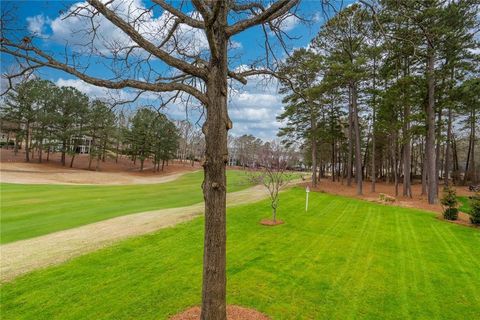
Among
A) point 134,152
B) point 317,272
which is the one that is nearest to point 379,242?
point 317,272

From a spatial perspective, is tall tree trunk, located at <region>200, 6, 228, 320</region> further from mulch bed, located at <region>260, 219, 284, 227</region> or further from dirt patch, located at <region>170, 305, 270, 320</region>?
mulch bed, located at <region>260, 219, 284, 227</region>

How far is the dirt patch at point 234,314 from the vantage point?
4.25m

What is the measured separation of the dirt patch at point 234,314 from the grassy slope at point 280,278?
277 mm

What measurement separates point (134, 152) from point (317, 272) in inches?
1822

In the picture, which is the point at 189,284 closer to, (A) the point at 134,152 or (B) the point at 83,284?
(B) the point at 83,284

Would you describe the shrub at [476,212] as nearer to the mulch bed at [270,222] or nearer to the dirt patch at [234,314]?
the mulch bed at [270,222]

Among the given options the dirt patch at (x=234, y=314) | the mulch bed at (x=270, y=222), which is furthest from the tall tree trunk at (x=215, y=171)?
the mulch bed at (x=270, y=222)

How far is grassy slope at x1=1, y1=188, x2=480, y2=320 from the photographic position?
15.9 feet

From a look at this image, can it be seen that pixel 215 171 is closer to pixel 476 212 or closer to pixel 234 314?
pixel 234 314

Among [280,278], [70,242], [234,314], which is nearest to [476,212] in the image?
[280,278]

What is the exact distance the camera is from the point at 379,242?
933cm

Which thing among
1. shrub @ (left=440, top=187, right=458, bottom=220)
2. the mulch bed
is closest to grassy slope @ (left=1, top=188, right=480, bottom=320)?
the mulch bed

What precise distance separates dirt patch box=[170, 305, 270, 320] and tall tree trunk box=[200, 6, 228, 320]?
102 centimetres

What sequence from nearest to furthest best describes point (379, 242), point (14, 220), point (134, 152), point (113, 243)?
point (113, 243)
point (379, 242)
point (14, 220)
point (134, 152)
